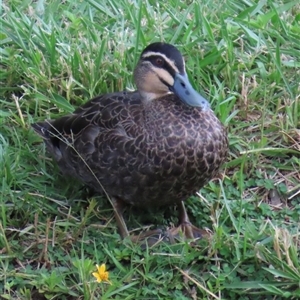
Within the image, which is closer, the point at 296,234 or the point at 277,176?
the point at 296,234

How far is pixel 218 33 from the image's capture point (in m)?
4.48

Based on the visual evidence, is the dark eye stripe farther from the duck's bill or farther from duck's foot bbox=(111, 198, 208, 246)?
duck's foot bbox=(111, 198, 208, 246)

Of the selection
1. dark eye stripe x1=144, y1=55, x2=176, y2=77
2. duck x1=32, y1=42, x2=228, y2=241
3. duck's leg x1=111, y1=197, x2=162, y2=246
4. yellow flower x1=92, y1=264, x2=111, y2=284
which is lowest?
duck's leg x1=111, y1=197, x2=162, y2=246

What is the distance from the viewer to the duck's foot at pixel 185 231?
3.36 meters

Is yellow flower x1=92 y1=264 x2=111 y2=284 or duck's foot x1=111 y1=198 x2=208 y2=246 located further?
duck's foot x1=111 y1=198 x2=208 y2=246

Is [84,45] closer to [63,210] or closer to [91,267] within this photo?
[63,210]

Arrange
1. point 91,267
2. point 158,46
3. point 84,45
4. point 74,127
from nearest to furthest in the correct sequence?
point 91,267 < point 158,46 < point 74,127 < point 84,45

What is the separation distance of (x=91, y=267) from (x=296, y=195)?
1058 mm

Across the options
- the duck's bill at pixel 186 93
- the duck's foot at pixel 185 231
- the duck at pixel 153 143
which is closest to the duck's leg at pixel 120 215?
the duck at pixel 153 143

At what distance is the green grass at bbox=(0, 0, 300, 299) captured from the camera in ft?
10.4

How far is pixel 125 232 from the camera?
3402mm

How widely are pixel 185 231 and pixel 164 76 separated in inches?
26.3

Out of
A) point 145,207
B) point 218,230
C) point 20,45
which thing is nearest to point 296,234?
point 218,230

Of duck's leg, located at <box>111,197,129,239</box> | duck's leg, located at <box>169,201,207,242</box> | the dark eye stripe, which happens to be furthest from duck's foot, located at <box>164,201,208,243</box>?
the dark eye stripe
